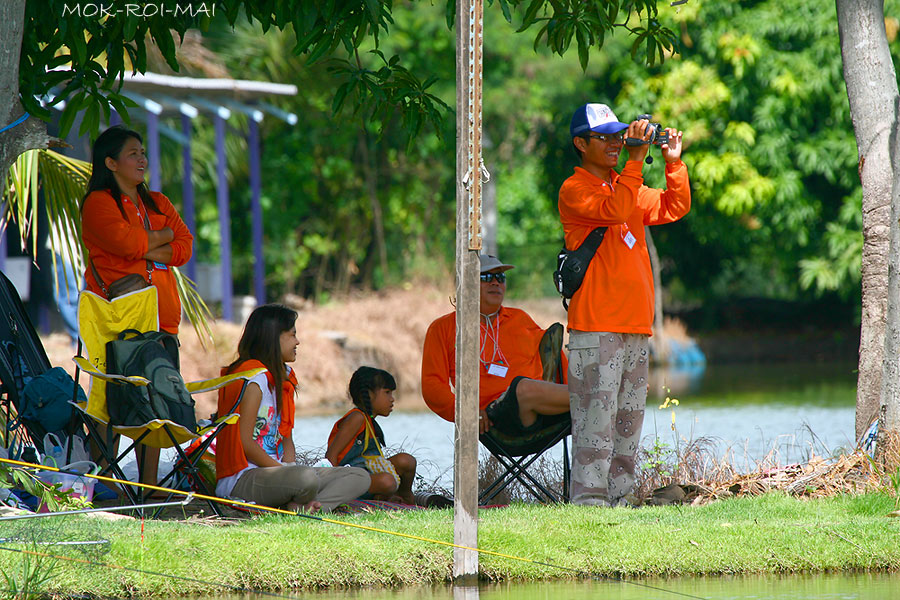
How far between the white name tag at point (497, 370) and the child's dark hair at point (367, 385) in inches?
19.8

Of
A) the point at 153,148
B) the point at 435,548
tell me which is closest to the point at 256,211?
the point at 153,148

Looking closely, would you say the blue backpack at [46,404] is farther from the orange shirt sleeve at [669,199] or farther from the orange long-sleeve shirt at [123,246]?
the orange shirt sleeve at [669,199]

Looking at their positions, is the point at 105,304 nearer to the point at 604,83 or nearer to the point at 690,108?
the point at 690,108

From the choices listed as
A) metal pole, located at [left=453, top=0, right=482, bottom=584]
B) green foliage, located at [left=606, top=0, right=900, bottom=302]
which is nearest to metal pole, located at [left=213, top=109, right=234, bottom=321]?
green foliage, located at [left=606, top=0, right=900, bottom=302]

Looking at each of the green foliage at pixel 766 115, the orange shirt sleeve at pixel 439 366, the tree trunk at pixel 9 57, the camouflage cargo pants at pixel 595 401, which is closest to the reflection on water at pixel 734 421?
the orange shirt sleeve at pixel 439 366

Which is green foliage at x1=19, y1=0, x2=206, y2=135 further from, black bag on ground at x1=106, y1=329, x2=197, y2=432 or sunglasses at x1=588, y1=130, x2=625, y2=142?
sunglasses at x1=588, y1=130, x2=625, y2=142

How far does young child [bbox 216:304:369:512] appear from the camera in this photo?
5711 mm

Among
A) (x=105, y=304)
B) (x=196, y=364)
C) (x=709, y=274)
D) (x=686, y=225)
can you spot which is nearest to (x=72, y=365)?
(x=196, y=364)

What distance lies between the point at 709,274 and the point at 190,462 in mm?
21175

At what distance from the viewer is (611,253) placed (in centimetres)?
597

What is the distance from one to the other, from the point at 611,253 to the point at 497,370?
90 cm

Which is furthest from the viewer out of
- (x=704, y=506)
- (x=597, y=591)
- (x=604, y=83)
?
(x=604, y=83)

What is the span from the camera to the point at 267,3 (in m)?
6.21

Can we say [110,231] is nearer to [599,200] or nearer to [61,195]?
[61,195]
